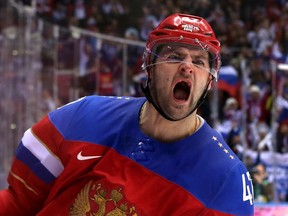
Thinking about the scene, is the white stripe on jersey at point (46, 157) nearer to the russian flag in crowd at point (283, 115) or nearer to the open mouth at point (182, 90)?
the open mouth at point (182, 90)

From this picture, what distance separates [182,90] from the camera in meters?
2.21

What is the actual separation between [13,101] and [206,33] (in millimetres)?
3714

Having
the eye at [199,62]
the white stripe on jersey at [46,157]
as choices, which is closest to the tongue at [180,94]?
the eye at [199,62]

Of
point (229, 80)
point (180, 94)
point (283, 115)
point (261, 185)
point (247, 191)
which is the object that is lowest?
point (261, 185)

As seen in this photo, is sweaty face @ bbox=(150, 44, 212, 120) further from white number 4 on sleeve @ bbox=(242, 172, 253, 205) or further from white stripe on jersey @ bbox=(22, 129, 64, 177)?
white stripe on jersey @ bbox=(22, 129, 64, 177)

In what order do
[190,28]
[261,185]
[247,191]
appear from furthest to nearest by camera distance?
[261,185] → [190,28] → [247,191]

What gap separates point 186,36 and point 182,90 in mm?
173

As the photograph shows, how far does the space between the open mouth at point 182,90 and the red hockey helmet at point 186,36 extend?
0.13 m

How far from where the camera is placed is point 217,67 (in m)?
2.34

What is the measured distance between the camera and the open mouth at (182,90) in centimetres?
220

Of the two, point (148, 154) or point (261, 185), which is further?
point (261, 185)

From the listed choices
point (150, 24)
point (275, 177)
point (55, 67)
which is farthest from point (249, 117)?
point (150, 24)

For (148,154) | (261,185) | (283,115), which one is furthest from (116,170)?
(283,115)

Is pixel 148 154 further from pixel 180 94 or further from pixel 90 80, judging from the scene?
pixel 90 80
